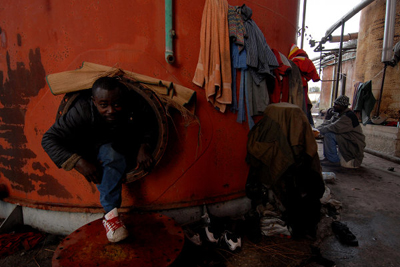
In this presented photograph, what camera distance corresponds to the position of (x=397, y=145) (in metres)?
5.60

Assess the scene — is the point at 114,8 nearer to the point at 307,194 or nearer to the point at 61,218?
the point at 61,218

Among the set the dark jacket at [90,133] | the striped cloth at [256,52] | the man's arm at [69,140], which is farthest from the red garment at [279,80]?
the man's arm at [69,140]

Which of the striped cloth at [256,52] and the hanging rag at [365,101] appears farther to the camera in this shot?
the hanging rag at [365,101]

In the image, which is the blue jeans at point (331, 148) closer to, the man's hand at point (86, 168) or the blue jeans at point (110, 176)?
the blue jeans at point (110, 176)

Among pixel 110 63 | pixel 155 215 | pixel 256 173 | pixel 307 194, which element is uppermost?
pixel 110 63

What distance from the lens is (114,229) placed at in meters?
1.71

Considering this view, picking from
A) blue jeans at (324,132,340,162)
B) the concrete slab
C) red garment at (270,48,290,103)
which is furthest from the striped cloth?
blue jeans at (324,132,340,162)

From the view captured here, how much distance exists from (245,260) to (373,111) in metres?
7.40

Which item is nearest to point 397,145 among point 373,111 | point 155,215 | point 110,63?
point 373,111

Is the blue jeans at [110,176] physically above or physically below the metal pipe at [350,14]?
below

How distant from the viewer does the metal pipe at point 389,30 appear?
629 cm

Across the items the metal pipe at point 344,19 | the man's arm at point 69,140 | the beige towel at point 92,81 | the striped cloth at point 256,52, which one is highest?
the metal pipe at point 344,19

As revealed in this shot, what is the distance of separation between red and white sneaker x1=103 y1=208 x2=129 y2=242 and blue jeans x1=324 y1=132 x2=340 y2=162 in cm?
523

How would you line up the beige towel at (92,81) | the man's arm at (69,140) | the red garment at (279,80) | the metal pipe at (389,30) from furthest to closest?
the metal pipe at (389,30) < the red garment at (279,80) < the beige towel at (92,81) < the man's arm at (69,140)
